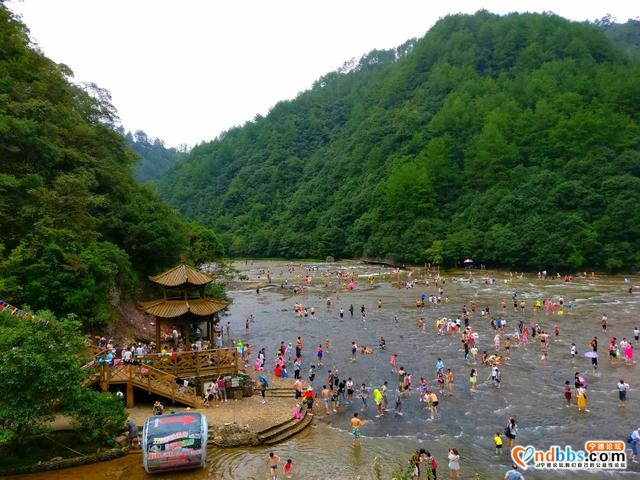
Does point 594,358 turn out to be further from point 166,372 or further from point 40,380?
point 40,380

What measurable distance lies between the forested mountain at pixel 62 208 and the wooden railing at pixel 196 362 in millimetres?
5511

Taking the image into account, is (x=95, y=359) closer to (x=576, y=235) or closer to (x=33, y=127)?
(x=33, y=127)

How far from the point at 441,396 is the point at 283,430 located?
337 inches

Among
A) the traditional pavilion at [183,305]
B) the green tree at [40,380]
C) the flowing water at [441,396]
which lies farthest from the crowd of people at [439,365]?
the green tree at [40,380]

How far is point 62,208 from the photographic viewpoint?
25266mm

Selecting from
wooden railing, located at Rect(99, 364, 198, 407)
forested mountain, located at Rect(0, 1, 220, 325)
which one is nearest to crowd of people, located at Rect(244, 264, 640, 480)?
wooden railing, located at Rect(99, 364, 198, 407)

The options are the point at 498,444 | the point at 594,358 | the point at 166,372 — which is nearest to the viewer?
the point at 498,444

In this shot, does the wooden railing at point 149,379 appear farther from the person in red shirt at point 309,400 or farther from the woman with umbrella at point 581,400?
the woman with umbrella at point 581,400

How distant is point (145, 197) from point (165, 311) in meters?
20.7

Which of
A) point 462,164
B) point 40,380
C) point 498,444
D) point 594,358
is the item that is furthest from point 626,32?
point 40,380

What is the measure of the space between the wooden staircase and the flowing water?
0.35 meters

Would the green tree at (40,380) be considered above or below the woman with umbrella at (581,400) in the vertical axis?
above

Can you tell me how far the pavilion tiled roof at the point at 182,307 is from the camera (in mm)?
21953

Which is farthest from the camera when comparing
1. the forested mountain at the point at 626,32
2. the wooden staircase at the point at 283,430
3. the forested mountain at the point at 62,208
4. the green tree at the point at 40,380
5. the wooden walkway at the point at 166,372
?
the forested mountain at the point at 626,32
